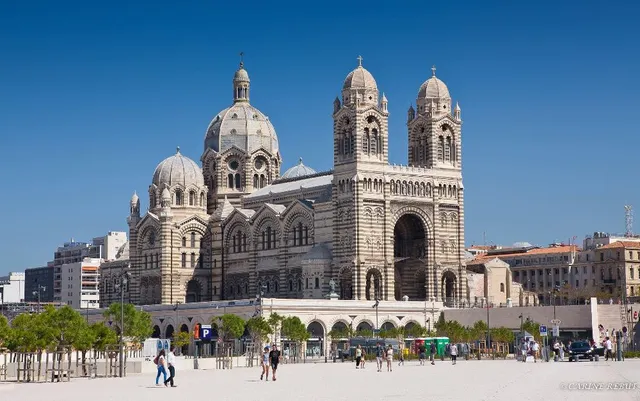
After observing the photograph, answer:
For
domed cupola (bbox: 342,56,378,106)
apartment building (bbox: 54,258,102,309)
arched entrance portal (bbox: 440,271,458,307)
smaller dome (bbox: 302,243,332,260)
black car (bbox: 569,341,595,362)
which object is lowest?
black car (bbox: 569,341,595,362)

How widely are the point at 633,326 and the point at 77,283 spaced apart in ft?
383

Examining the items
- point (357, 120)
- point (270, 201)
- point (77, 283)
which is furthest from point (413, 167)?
point (77, 283)

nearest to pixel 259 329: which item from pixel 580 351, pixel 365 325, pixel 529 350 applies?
pixel 365 325

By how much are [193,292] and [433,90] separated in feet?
105

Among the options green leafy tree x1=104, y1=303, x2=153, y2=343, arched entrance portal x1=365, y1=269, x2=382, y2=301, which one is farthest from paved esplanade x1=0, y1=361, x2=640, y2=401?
arched entrance portal x1=365, y1=269, x2=382, y2=301

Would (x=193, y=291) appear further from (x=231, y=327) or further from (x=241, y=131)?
(x=231, y=327)

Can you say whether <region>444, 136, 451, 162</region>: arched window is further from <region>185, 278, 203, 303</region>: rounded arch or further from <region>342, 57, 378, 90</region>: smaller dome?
<region>185, 278, 203, 303</region>: rounded arch

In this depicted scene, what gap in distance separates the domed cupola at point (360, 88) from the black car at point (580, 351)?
39.2 metres

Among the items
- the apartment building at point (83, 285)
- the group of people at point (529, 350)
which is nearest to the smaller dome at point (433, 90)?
the group of people at point (529, 350)

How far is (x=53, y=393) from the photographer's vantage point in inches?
1815

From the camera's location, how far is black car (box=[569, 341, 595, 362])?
75562mm

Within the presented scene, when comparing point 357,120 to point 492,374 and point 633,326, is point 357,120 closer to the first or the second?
point 633,326

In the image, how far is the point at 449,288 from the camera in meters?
116

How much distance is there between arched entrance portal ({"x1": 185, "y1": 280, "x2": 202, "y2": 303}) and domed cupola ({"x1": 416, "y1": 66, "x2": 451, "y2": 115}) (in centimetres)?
2925
